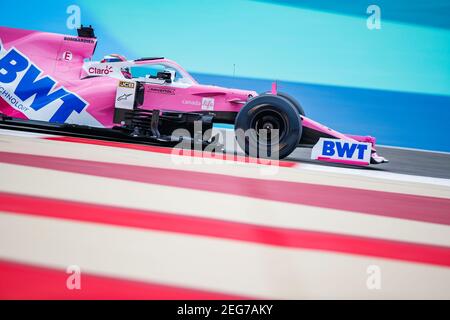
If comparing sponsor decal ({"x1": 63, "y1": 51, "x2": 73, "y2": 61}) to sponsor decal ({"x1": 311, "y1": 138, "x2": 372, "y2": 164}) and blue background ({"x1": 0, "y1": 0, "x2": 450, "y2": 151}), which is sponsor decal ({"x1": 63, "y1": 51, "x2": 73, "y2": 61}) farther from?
sponsor decal ({"x1": 311, "y1": 138, "x2": 372, "y2": 164})

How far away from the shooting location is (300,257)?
1448 millimetres

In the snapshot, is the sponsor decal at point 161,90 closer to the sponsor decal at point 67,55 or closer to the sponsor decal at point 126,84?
the sponsor decal at point 126,84

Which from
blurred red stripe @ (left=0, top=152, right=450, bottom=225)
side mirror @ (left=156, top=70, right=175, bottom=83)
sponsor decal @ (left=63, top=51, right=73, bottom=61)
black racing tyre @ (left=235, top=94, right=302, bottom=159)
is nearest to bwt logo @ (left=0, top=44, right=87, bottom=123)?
sponsor decal @ (left=63, top=51, right=73, bottom=61)

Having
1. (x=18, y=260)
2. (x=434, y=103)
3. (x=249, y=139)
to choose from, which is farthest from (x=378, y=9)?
(x=18, y=260)

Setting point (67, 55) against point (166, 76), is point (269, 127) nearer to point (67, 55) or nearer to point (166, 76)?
point (166, 76)

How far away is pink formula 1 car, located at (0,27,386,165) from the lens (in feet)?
13.9

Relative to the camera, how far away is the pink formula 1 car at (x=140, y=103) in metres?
4.22

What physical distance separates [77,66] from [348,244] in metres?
3.94

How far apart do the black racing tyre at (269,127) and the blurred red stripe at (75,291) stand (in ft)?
10.4

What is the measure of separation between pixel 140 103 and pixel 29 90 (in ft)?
4.08

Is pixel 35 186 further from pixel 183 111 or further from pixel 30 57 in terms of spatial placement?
pixel 30 57

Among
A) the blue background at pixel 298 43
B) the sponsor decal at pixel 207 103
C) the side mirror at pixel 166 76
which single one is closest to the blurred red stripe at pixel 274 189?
the sponsor decal at pixel 207 103

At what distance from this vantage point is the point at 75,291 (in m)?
1.09
